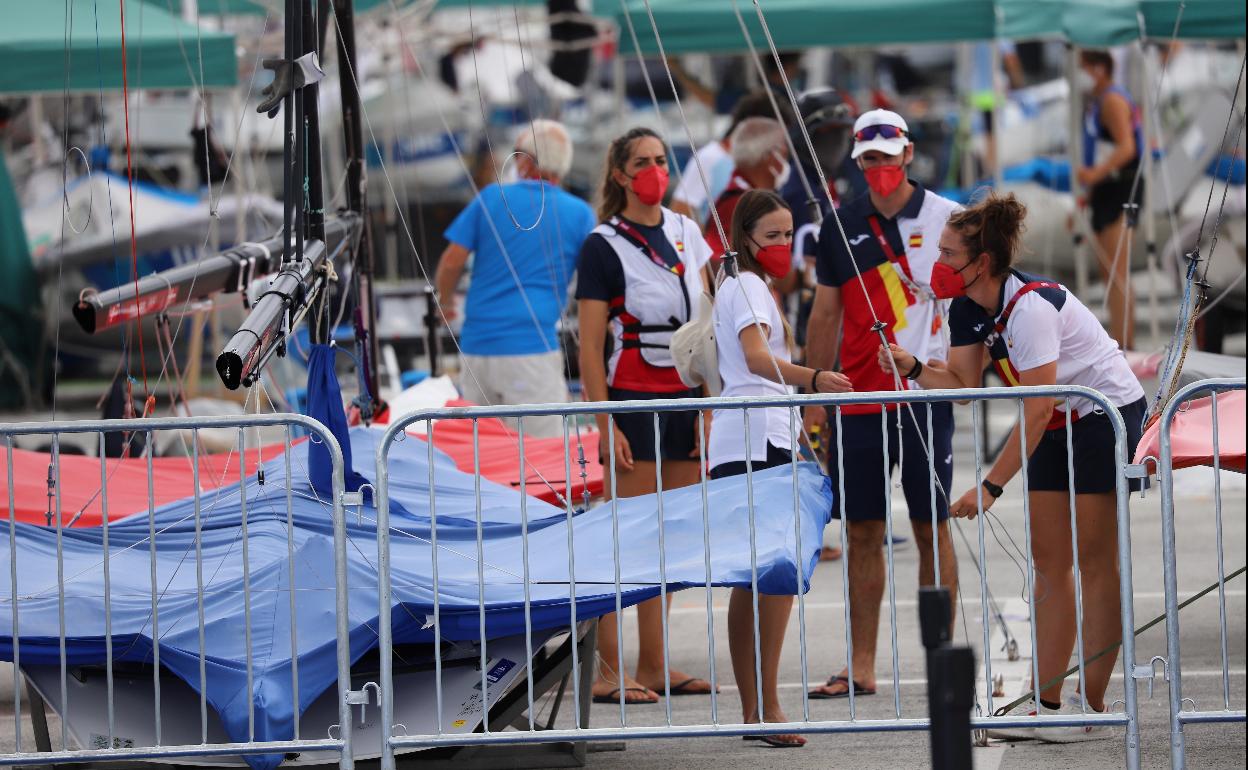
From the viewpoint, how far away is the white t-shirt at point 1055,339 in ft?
17.5

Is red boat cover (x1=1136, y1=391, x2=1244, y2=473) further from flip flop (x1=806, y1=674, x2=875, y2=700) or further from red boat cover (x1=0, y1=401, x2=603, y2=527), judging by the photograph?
red boat cover (x1=0, y1=401, x2=603, y2=527)

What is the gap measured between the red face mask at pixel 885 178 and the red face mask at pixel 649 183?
727 millimetres

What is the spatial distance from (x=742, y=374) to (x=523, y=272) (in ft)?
8.84

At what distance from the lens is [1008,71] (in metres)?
26.2

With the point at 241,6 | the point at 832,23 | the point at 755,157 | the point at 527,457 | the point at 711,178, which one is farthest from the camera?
the point at 241,6

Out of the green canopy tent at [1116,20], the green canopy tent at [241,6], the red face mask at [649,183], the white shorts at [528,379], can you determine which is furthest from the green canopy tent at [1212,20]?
the red face mask at [649,183]

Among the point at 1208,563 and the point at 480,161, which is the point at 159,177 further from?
the point at 1208,563

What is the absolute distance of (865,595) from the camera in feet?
20.2

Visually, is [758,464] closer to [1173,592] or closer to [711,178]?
[1173,592]

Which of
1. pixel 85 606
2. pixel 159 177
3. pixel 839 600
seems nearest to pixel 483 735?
pixel 85 606

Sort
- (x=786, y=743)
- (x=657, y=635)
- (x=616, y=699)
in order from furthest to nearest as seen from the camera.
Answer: (x=657, y=635)
(x=616, y=699)
(x=786, y=743)

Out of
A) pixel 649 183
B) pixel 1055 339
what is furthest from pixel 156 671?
pixel 1055 339

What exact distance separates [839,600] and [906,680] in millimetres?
1390

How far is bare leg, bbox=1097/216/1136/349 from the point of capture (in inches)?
409
